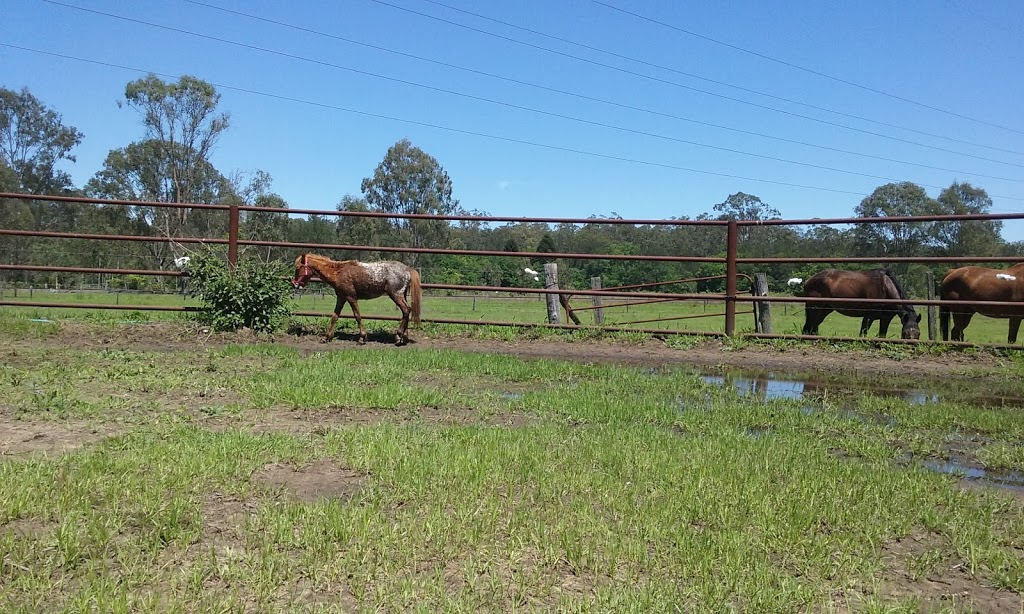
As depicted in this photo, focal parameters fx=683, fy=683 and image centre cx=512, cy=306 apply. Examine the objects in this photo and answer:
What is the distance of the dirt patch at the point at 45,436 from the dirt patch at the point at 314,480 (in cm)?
114

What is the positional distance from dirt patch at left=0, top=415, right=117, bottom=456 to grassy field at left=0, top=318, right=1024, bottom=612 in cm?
2

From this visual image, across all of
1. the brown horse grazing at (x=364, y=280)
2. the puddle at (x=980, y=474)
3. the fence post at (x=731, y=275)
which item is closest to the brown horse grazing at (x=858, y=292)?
→ the fence post at (x=731, y=275)

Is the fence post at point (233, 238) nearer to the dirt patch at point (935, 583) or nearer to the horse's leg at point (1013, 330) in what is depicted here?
the dirt patch at point (935, 583)

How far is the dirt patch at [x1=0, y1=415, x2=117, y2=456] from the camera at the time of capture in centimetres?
345

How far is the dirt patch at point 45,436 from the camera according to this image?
3447 mm

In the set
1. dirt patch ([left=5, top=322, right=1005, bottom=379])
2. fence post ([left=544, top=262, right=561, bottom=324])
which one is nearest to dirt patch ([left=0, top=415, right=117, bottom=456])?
dirt patch ([left=5, top=322, right=1005, bottom=379])

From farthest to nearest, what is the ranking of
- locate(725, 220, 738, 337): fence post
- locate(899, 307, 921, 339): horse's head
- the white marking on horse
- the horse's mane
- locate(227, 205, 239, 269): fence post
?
the horse's mane < locate(899, 307, 921, 339): horse's head < locate(227, 205, 239, 269): fence post < locate(725, 220, 738, 337): fence post < the white marking on horse

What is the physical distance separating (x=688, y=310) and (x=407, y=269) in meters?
14.8

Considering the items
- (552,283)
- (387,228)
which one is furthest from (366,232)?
(552,283)

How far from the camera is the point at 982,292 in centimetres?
962

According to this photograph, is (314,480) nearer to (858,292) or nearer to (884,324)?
(858,292)

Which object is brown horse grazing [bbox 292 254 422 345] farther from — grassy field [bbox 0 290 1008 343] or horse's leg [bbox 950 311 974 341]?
horse's leg [bbox 950 311 974 341]

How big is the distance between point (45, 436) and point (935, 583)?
4.21 meters

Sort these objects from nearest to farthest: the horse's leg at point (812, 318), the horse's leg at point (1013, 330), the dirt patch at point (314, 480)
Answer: the dirt patch at point (314, 480), the horse's leg at point (1013, 330), the horse's leg at point (812, 318)
